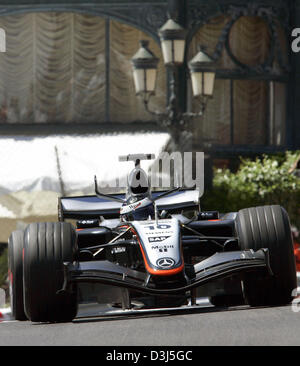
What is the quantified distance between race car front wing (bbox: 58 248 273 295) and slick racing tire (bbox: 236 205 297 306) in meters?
0.24

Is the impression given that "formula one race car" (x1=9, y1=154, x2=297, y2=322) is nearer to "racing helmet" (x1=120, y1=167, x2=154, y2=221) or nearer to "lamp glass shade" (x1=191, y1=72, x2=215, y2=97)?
"racing helmet" (x1=120, y1=167, x2=154, y2=221)

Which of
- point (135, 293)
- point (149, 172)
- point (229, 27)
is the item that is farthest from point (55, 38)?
point (135, 293)

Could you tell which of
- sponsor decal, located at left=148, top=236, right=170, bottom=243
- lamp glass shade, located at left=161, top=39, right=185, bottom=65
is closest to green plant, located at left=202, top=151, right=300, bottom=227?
lamp glass shade, located at left=161, top=39, right=185, bottom=65

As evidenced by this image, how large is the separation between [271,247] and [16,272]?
7.57 ft

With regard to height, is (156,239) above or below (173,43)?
below

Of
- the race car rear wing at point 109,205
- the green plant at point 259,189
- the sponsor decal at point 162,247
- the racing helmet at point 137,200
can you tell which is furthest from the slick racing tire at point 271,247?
the green plant at point 259,189

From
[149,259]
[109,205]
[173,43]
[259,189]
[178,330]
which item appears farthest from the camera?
[259,189]

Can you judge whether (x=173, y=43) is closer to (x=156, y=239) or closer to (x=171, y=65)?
(x=171, y=65)

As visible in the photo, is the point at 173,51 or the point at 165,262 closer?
the point at 165,262

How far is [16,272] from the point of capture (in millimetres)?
10141

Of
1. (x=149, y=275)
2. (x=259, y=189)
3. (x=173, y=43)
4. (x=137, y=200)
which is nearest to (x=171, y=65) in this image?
(x=173, y=43)

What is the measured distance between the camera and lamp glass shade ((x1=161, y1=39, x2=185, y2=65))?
17.0 metres

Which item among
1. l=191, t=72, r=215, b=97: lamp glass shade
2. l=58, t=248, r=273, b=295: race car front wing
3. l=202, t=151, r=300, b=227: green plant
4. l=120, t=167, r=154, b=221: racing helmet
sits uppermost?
l=191, t=72, r=215, b=97: lamp glass shade

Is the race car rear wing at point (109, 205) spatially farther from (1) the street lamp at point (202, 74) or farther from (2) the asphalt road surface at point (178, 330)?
(1) the street lamp at point (202, 74)
